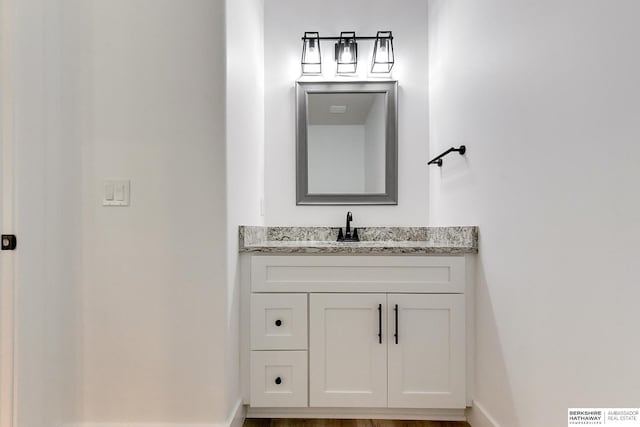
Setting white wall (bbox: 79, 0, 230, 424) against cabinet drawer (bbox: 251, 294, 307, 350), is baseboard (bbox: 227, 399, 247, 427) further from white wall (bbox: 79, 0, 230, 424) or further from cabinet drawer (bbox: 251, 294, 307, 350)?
cabinet drawer (bbox: 251, 294, 307, 350)

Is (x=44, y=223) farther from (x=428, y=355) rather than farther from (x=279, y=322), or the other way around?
(x=428, y=355)

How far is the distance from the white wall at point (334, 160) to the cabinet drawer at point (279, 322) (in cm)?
83

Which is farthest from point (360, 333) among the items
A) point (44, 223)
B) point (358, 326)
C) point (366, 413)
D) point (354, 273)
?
point (44, 223)

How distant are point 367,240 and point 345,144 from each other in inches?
24.1

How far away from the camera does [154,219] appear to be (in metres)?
1.41

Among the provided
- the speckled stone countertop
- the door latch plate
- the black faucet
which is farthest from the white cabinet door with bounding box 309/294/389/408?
the door latch plate

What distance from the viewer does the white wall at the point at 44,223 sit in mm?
1215

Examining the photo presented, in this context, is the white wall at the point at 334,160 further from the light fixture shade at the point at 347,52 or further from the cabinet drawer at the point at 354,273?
the cabinet drawer at the point at 354,273

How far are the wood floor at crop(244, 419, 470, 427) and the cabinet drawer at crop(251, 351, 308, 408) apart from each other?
0.09m

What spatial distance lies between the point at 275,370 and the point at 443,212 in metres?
1.23

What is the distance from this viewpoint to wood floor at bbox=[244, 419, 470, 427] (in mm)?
1622

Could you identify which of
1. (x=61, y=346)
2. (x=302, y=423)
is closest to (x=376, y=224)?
(x=302, y=423)

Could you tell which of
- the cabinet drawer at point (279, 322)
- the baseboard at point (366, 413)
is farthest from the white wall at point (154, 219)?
the baseboard at point (366, 413)

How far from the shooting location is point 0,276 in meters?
1.17
